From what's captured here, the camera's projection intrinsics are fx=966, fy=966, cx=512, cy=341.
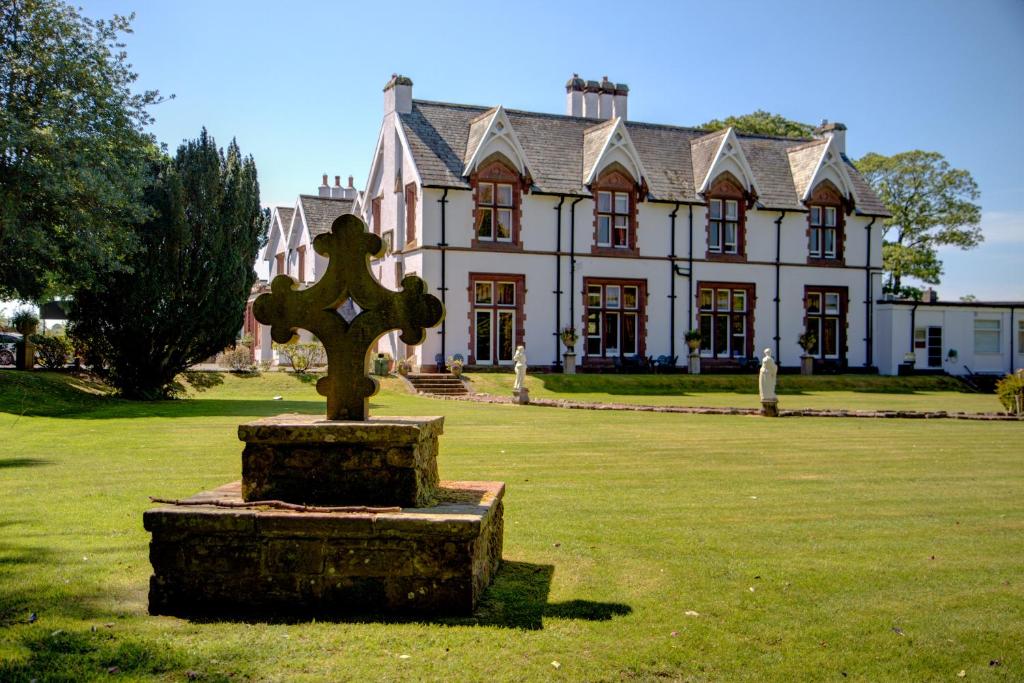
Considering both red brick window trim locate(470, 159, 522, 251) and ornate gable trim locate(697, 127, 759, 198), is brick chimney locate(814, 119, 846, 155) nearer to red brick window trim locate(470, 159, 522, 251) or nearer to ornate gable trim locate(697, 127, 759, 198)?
ornate gable trim locate(697, 127, 759, 198)

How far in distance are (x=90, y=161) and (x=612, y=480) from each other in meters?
18.5

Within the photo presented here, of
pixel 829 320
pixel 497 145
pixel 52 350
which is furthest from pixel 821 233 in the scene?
pixel 52 350

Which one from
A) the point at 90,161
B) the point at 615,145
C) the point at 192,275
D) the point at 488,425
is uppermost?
the point at 615,145

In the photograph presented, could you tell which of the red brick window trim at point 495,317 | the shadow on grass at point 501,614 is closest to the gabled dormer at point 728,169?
the red brick window trim at point 495,317

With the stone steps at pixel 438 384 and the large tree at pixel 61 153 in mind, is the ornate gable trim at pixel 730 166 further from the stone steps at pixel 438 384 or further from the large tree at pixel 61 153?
the large tree at pixel 61 153

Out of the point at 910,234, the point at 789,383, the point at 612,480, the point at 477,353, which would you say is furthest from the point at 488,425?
the point at 910,234

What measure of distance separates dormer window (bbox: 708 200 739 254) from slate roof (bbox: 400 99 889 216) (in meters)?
1.35

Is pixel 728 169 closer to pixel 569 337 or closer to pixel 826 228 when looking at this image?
pixel 826 228

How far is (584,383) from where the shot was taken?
33.7 metres

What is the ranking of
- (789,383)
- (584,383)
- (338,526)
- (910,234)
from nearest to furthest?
(338,526)
(584,383)
(789,383)
(910,234)

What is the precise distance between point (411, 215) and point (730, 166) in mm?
13833

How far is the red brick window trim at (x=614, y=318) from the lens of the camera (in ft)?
129

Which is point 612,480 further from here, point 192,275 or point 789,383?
point 789,383

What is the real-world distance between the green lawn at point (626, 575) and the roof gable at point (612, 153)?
2508 cm
